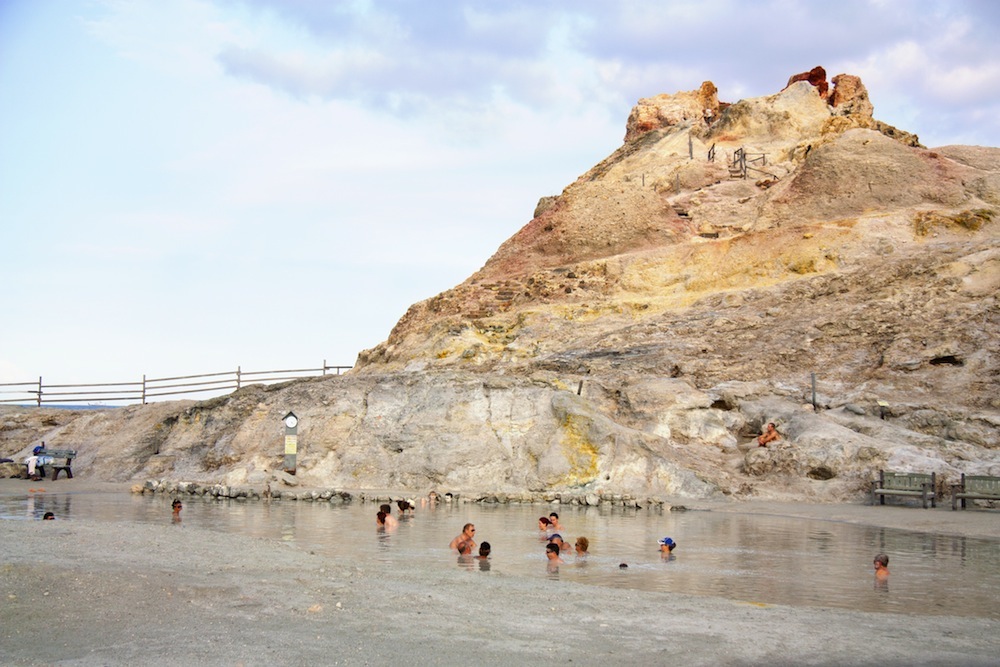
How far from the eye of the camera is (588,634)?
9.16 meters

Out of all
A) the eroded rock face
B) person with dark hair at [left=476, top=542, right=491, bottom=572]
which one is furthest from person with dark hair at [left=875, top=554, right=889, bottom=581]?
the eroded rock face

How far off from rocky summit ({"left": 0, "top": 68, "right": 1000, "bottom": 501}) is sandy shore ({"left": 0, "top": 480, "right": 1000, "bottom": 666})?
45.8ft

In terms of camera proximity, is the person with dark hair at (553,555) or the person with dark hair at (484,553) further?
the person with dark hair at (484,553)

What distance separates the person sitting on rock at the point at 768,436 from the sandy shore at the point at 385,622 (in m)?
16.4

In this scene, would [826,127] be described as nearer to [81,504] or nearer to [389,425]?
[389,425]

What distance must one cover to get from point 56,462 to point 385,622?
26.6m

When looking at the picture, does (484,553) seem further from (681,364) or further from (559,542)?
(681,364)

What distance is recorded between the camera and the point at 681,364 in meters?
33.8

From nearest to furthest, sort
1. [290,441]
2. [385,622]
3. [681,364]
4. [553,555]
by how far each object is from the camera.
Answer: [385,622], [553,555], [290,441], [681,364]

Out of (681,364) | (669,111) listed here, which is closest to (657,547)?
(681,364)

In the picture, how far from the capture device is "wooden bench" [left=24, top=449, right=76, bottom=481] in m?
31.8

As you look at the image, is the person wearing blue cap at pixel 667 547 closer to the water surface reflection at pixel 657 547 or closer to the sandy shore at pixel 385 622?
the water surface reflection at pixel 657 547

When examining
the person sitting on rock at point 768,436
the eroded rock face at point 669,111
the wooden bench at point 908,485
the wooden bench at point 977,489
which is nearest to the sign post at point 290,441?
the person sitting on rock at point 768,436

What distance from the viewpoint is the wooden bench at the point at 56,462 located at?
31.8 m
